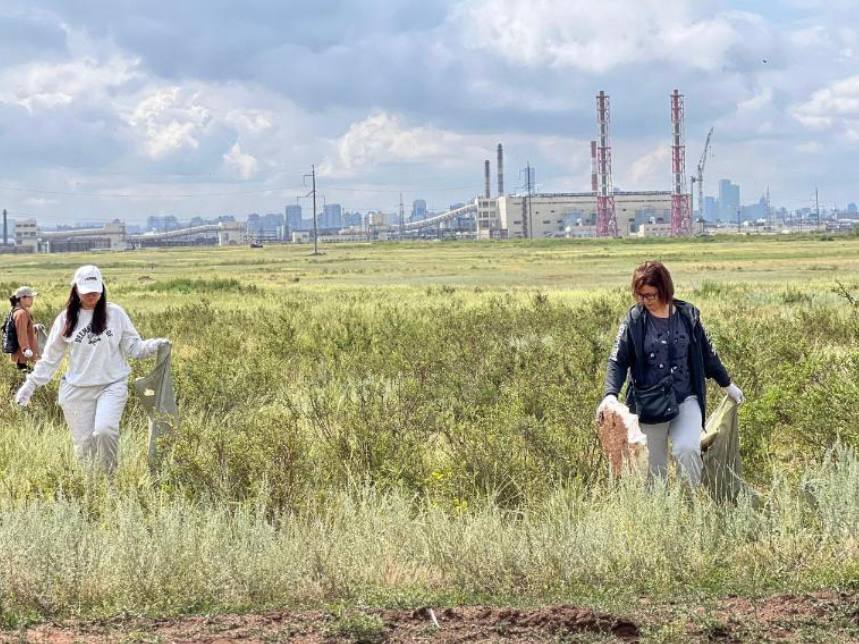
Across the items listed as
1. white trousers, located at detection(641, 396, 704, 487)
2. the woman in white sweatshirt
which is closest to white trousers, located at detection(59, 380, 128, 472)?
the woman in white sweatshirt

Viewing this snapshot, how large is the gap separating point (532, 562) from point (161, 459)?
3.68m

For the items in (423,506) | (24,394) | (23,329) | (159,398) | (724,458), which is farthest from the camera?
(23,329)

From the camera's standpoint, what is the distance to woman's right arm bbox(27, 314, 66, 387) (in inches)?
340

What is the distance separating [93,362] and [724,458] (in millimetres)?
4716

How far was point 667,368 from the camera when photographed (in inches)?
282

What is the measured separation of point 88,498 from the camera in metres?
7.75

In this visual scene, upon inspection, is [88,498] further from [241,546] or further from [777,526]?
[777,526]

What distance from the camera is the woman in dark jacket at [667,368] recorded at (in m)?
7.14

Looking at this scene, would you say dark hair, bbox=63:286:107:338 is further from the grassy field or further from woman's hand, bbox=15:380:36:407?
the grassy field

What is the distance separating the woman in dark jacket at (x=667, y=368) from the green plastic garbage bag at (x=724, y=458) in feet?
0.57

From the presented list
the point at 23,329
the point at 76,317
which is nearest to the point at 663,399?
the point at 76,317

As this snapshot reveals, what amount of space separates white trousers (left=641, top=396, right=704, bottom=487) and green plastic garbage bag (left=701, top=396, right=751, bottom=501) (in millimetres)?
111

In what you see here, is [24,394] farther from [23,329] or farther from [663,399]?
[663,399]

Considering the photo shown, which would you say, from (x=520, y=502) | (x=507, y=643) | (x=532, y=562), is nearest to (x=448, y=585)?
(x=532, y=562)
